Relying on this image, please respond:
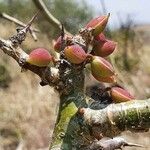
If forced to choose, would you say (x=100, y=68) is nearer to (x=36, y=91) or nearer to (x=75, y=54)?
(x=75, y=54)

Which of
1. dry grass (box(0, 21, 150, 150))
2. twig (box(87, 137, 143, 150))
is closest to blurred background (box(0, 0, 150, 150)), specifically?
dry grass (box(0, 21, 150, 150))

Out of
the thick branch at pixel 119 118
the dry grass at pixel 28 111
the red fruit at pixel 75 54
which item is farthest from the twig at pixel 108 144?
the dry grass at pixel 28 111

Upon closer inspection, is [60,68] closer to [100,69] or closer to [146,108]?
[100,69]

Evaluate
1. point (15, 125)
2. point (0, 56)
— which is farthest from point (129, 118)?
point (0, 56)

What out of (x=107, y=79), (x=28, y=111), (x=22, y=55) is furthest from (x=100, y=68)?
(x=28, y=111)

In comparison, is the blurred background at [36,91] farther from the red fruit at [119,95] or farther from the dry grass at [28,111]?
the red fruit at [119,95]

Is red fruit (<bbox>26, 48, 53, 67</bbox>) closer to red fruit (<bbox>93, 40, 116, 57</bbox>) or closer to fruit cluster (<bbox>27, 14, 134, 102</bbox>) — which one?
fruit cluster (<bbox>27, 14, 134, 102</bbox>)
